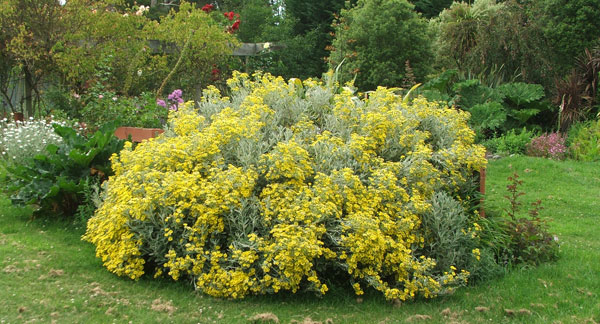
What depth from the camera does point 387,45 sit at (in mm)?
13398

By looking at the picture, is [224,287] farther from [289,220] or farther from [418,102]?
[418,102]

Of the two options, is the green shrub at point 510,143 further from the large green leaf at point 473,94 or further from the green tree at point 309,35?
the green tree at point 309,35

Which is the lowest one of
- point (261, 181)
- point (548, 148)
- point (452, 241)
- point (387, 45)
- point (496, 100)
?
point (452, 241)

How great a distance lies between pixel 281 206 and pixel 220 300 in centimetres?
78

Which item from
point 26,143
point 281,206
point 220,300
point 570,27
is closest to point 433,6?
point 570,27

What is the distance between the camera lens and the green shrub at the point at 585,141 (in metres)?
9.41

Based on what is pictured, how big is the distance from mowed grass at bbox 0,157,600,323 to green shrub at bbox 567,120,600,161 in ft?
17.0

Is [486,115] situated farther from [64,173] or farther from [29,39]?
[29,39]

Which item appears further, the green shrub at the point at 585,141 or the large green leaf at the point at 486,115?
the large green leaf at the point at 486,115

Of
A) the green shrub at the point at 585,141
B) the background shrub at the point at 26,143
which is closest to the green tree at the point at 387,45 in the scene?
the green shrub at the point at 585,141

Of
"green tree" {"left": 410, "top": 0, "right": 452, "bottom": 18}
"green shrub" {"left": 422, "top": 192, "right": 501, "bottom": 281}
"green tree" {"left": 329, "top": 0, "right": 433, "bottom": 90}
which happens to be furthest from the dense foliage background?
"green tree" {"left": 410, "top": 0, "right": 452, "bottom": 18}

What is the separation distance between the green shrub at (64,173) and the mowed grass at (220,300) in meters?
0.40

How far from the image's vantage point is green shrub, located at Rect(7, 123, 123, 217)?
16.6ft

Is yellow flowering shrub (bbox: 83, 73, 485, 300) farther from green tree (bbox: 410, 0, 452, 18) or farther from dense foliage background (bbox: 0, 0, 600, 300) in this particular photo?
green tree (bbox: 410, 0, 452, 18)
